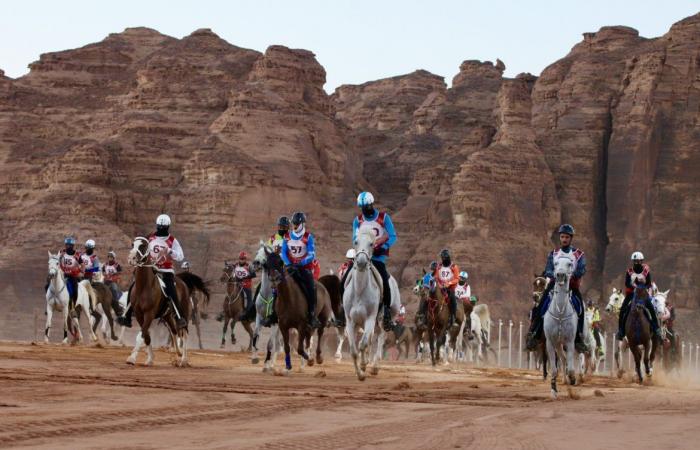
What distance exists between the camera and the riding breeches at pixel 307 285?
28.4 m

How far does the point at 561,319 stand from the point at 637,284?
8603mm

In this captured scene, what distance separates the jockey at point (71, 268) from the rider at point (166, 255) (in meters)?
13.1

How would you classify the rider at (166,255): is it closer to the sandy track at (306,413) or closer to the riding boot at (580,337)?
the sandy track at (306,413)

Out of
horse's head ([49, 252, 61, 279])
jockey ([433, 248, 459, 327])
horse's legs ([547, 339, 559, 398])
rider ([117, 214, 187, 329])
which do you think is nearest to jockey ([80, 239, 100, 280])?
horse's head ([49, 252, 61, 279])

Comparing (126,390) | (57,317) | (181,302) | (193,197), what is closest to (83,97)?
(193,197)

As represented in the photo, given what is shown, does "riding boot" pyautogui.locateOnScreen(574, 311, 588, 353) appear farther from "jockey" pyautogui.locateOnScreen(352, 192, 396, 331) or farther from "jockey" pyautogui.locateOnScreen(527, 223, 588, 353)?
"jockey" pyautogui.locateOnScreen(352, 192, 396, 331)

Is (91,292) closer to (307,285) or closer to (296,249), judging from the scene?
(307,285)

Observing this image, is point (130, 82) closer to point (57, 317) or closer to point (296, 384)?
point (57, 317)

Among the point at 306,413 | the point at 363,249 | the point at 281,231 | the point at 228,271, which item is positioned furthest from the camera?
the point at 228,271

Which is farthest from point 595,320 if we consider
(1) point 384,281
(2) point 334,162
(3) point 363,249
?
(2) point 334,162

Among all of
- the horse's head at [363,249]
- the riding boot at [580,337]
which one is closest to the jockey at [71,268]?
the horse's head at [363,249]

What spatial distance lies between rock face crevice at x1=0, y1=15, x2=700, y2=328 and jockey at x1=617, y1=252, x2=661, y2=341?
285 feet

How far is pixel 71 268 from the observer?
42.1m

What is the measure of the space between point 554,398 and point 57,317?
256 ft
